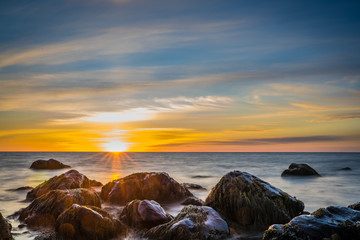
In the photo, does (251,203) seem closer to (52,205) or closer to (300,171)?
(52,205)

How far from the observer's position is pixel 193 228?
7160mm

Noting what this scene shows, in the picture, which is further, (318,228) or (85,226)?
(85,226)

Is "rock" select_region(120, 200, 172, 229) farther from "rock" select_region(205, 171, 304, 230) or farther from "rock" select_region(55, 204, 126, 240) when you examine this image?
"rock" select_region(205, 171, 304, 230)

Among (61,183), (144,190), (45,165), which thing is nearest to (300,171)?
(144,190)

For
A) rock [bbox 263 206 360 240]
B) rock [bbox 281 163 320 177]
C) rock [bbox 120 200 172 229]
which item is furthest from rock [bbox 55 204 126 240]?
rock [bbox 281 163 320 177]

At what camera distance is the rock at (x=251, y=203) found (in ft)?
29.2

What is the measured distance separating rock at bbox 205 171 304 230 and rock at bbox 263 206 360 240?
2562 mm

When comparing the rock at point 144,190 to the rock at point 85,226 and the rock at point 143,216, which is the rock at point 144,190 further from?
the rock at point 85,226

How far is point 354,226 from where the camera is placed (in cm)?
615

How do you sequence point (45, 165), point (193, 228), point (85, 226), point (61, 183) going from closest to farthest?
1. point (193, 228)
2. point (85, 226)
3. point (61, 183)
4. point (45, 165)

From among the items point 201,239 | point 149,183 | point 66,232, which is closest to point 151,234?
point 201,239

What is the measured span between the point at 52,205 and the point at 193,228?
5005 millimetres

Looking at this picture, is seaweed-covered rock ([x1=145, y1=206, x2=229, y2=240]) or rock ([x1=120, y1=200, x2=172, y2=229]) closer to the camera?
seaweed-covered rock ([x1=145, y1=206, x2=229, y2=240])

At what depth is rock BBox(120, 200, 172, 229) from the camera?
331 inches
